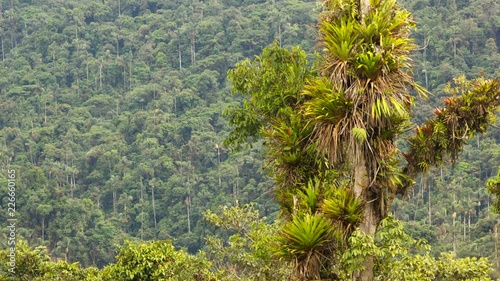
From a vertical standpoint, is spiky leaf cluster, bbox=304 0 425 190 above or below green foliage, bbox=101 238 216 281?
above

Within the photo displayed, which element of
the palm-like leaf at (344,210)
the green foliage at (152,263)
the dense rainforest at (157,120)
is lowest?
the dense rainforest at (157,120)

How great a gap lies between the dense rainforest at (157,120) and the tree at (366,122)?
824 inches

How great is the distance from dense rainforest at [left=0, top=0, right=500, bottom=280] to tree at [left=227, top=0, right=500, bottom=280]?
68.7ft

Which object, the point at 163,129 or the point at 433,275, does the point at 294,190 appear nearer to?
the point at 433,275

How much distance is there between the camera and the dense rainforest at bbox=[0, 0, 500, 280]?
43.5 meters

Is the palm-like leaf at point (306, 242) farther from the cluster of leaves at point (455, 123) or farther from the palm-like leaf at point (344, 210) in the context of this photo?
the cluster of leaves at point (455, 123)

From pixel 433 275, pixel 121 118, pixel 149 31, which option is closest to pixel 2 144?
pixel 121 118

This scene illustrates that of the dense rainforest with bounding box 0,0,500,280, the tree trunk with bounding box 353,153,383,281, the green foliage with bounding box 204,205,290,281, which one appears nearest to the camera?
the tree trunk with bounding box 353,153,383,281

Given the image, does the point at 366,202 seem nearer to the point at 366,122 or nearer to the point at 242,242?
the point at 366,122

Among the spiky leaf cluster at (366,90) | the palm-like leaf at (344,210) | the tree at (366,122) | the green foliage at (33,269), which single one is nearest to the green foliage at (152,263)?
the green foliage at (33,269)

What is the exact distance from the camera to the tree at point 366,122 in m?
5.37

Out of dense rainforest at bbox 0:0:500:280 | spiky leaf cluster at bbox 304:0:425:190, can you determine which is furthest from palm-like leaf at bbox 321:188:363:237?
dense rainforest at bbox 0:0:500:280

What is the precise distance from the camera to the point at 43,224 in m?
45.5

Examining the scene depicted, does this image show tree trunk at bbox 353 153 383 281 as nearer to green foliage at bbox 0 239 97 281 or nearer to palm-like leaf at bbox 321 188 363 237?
palm-like leaf at bbox 321 188 363 237
